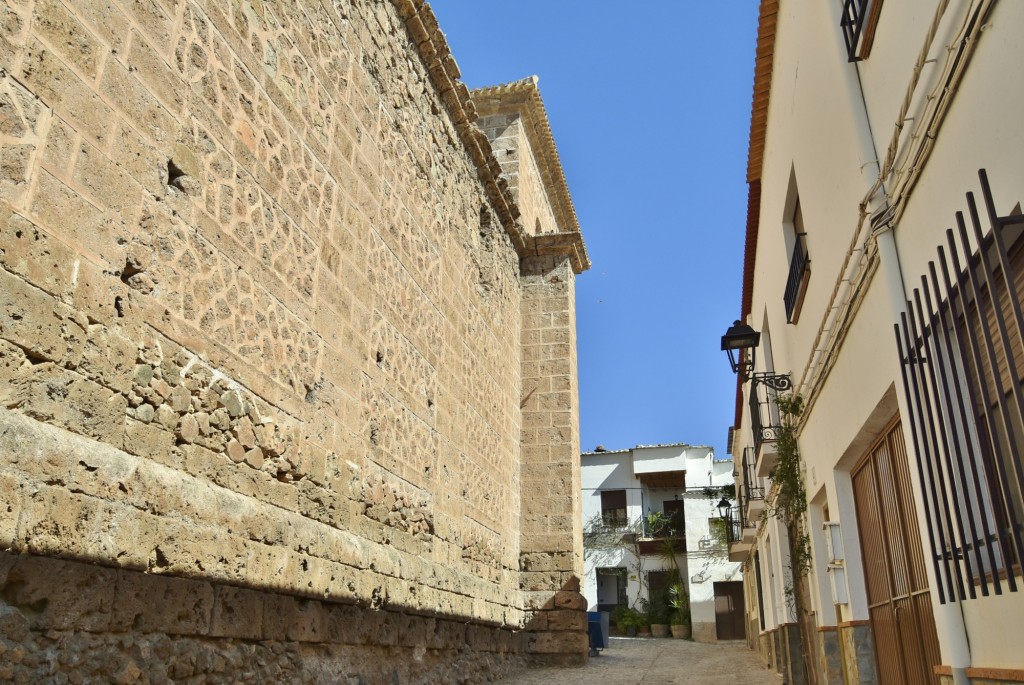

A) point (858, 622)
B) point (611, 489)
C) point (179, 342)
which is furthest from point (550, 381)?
point (611, 489)

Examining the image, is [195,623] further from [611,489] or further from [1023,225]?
[611,489]

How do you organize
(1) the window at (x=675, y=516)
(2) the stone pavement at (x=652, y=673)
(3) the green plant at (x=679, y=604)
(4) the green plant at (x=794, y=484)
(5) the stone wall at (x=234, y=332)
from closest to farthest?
(5) the stone wall at (x=234, y=332) < (4) the green plant at (x=794, y=484) < (2) the stone pavement at (x=652, y=673) < (3) the green plant at (x=679, y=604) < (1) the window at (x=675, y=516)

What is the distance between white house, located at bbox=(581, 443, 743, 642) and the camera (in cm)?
2523

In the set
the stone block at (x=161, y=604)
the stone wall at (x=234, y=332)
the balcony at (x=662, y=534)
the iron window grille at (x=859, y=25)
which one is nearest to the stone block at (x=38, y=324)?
the stone wall at (x=234, y=332)

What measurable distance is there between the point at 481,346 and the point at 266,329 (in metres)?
4.66

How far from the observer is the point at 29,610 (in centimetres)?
270

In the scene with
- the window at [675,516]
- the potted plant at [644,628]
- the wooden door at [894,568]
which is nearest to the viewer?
the wooden door at [894,568]

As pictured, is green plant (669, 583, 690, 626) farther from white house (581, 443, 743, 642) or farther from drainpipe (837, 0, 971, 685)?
drainpipe (837, 0, 971, 685)

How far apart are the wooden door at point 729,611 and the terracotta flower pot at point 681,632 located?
857 millimetres

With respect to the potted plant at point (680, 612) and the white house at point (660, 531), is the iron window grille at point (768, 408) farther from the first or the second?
the potted plant at point (680, 612)

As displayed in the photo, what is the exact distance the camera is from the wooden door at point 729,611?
24672 millimetres

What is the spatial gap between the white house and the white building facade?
1815cm

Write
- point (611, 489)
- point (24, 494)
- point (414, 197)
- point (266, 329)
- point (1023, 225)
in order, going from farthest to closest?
1. point (611, 489)
2. point (414, 197)
3. point (266, 329)
4. point (24, 494)
5. point (1023, 225)

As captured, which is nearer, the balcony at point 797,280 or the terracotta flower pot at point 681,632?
the balcony at point 797,280
